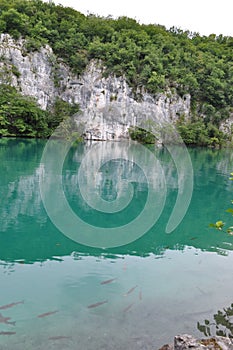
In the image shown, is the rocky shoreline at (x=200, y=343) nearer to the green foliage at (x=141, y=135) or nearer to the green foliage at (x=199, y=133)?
the green foliage at (x=141, y=135)

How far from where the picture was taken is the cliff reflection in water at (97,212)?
8859 millimetres

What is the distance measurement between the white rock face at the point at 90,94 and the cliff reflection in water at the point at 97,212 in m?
30.4

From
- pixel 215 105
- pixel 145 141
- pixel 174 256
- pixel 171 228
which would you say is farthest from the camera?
pixel 215 105

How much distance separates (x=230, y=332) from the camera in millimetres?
5059

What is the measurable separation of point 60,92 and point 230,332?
184 ft

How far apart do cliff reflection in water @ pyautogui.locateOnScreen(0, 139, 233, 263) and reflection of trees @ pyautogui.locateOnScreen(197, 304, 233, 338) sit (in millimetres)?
3426

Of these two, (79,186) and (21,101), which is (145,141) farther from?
(79,186)

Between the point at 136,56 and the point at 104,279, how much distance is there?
56312 mm

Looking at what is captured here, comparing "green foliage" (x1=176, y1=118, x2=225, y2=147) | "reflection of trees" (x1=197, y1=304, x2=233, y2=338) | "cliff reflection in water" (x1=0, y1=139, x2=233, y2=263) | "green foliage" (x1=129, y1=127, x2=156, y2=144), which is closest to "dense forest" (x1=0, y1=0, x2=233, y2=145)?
"green foliage" (x1=176, y1=118, x2=225, y2=147)

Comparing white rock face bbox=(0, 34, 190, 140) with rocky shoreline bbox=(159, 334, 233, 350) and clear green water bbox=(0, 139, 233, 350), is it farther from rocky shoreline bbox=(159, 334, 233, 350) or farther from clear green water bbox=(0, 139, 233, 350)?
rocky shoreline bbox=(159, 334, 233, 350)

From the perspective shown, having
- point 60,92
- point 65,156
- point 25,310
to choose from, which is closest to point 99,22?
point 60,92

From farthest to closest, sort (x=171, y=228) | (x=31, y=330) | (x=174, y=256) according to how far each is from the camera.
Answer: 1. (x=171, y=228)
2. (x=174, y=256)
3. (x=31, y=330)

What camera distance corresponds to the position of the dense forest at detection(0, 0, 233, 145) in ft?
181

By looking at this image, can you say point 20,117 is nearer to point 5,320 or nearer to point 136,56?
point 136,56
